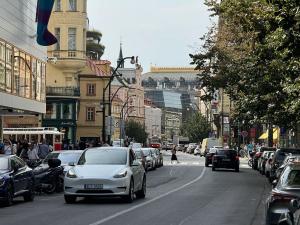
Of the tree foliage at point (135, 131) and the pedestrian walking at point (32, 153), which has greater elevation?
the tree foliage at point (135, 131)

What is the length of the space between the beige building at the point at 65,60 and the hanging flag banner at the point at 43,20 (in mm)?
37443

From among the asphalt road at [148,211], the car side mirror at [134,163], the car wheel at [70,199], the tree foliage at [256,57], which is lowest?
the asphalt road at [148,211]

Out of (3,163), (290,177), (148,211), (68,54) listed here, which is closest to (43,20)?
(3,163)

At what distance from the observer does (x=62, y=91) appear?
92.6 meters

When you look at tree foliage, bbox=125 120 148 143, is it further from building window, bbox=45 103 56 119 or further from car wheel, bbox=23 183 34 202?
car wheel, bbox=23 183 34 202

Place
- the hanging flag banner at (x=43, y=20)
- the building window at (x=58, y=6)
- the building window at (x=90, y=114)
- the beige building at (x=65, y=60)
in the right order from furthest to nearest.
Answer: the building window at (x=90, y=114) < the building window at (x=58, y=6) < the beige building at (x=65, y=60) < the hanging flag banner at (x=43, y=20)

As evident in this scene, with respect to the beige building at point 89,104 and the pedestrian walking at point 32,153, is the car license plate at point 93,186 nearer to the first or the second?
the pedestrian walking at point 32,153

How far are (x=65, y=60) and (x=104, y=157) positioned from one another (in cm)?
6751

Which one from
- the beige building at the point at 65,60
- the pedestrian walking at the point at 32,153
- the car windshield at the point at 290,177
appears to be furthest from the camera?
the beige building at the point at 65,60

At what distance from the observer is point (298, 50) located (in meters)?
17.6

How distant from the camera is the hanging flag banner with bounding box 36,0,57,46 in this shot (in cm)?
4328

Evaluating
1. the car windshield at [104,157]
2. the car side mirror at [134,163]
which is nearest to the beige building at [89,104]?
the car side mirror at [134,163]

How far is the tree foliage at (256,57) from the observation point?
17.5 meters

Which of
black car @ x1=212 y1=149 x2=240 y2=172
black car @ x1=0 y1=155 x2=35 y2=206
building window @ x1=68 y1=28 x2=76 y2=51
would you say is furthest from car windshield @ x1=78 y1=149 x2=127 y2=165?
building window @ x1=68 y1=28 x2=76 y2=51
